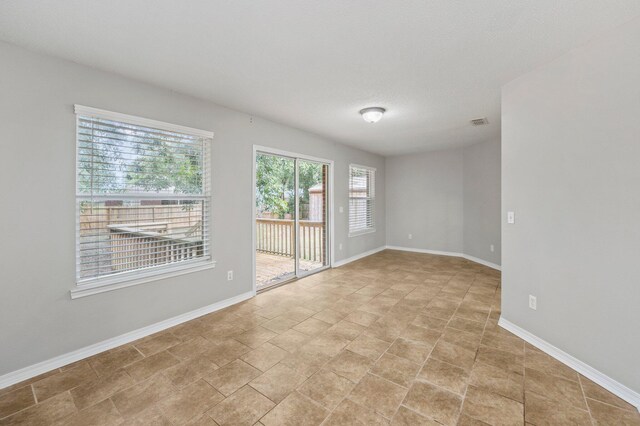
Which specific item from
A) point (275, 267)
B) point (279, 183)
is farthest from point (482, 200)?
point (275, 267)

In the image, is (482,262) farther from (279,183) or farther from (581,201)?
(279,183)

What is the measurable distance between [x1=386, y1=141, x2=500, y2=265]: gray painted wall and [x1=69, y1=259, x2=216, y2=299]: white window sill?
16.7 feet

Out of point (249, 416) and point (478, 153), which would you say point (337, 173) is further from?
point (249, 416)

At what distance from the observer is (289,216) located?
461 cm

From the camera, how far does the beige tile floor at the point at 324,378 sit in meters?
1.71

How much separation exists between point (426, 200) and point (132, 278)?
241 inches

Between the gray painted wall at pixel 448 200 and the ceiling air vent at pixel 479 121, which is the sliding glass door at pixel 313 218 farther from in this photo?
the gray painted wall at pixel 448 200

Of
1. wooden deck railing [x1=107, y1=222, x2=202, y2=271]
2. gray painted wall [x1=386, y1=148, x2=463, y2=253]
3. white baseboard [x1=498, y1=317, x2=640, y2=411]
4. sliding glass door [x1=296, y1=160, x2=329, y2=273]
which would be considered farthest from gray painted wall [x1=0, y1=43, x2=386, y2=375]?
gray painted wall [x1=386, y1=148, x2=463, y2=253]

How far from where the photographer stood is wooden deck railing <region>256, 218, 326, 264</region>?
4.72 meters

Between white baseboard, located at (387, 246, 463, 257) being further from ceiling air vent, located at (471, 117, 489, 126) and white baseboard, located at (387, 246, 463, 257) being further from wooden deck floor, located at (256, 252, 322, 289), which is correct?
ceiling air vent, located at (471, 117, 489, 126)

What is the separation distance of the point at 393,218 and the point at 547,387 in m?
5.47

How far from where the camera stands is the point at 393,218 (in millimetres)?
7285

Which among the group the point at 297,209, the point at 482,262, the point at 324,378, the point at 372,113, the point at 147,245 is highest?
the point at 372,113

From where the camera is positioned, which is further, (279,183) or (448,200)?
(448,200)
